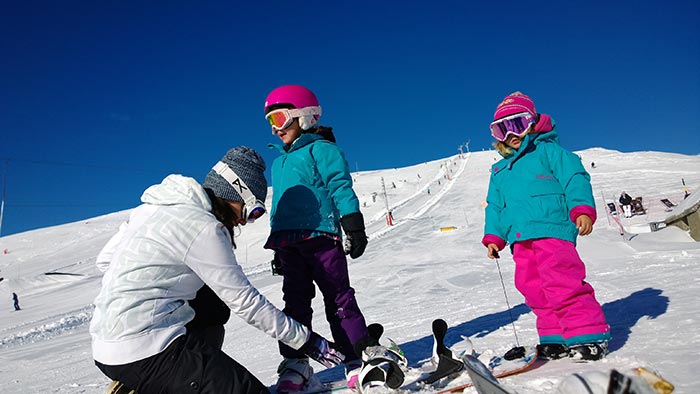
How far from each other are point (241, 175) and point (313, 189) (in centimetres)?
76

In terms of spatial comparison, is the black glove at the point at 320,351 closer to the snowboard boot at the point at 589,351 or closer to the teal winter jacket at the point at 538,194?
the snowboard boot at the point at 589,351

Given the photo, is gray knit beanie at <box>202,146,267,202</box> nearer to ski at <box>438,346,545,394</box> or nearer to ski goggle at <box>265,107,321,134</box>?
ski goggle at <box>265,107,321,134</box>

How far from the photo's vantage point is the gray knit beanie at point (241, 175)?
238 centimetres

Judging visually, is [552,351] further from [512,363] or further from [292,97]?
[292,97]

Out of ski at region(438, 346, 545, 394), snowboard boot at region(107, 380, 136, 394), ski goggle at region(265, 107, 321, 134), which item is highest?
ski goggle at region(265, 107, 321, 134)

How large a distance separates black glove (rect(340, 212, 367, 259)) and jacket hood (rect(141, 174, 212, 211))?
0.95 metres

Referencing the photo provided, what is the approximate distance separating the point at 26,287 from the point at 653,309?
31.0 metres

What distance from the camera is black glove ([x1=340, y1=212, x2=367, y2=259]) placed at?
2881mm

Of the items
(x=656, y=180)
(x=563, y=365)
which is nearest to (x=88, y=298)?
(x=563, y=365)

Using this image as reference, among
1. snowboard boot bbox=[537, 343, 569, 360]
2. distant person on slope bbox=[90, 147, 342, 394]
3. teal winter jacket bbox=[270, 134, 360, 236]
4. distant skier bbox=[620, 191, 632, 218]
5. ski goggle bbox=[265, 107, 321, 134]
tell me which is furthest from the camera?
distant skier bbox=[620, 191, 632, 218]

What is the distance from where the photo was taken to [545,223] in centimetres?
287

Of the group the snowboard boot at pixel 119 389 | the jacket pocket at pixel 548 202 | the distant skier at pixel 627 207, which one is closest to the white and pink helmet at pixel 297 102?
the jacket pocket at pixel 548 202

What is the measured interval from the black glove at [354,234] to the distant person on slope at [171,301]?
744 mm

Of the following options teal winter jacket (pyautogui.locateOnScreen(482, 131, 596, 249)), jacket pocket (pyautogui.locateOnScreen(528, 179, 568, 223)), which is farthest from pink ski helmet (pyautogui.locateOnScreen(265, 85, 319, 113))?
jacket pocket (pyautogui.locateOnScreen(528, 179, 568, 223))
